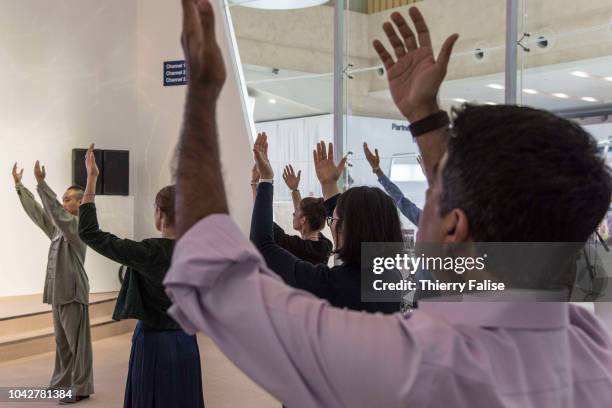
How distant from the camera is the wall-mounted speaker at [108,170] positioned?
852 cm

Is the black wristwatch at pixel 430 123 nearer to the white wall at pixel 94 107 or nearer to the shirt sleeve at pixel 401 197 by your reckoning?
the shirt sleeve at pixel 401 197

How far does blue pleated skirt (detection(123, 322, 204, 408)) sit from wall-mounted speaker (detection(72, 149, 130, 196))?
5.75 m

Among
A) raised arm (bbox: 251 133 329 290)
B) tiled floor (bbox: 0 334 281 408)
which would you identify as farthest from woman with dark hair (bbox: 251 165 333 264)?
tiled floor (bbox: 0 334 281 408)

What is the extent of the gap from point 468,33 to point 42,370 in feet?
16.2

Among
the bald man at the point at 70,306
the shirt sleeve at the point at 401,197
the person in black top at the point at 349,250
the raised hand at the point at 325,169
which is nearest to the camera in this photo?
the person in black top at the point at 349,250

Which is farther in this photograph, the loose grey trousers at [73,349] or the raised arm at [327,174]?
the loose grey trousers at [73,349]

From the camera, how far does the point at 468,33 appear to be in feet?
21.2

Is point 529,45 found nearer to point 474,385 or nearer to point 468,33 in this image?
point 468,33

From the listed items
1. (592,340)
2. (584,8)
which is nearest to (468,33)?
(584,8)

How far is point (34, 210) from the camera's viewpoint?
5.52 meters

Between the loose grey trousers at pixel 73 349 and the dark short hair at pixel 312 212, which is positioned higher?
the dark short hair at pixel 312 212

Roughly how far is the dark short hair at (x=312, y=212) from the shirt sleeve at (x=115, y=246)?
1137 mm

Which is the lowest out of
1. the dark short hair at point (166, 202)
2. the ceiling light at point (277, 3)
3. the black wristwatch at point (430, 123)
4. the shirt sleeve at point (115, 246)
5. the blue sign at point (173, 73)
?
the shirt sleeve at point (115, 246)

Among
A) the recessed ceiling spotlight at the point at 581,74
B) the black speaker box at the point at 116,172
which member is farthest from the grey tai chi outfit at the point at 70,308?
the recessed ceiling spotlight at the point at 581,74
